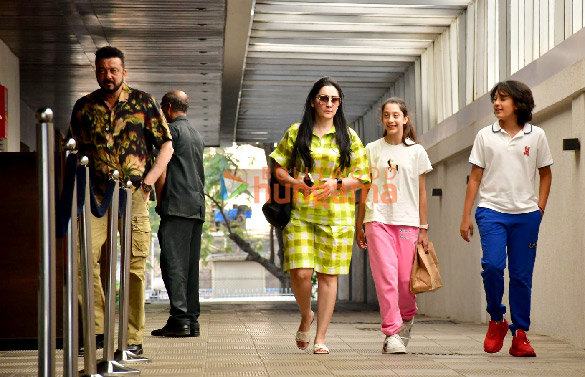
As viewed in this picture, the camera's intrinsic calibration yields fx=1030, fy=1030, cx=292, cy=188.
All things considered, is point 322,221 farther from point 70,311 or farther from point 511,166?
point 70,311

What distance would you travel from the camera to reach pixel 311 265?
657cm

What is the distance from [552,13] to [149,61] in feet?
22.3

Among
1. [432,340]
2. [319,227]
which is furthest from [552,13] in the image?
[319,227]

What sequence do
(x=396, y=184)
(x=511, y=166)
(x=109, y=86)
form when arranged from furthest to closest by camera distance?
1. (x=396, y=184)
2. (x=511, y=166)
3. (x=109, y=86)

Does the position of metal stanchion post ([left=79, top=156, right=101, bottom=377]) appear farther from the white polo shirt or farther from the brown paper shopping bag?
the white polo shirt

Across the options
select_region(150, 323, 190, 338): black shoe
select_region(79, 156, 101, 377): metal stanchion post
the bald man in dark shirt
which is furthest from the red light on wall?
select_region(79, 156, 101, 377): metal stanchion post

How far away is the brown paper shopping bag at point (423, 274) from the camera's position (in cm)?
674

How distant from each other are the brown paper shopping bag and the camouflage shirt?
6.11 feet

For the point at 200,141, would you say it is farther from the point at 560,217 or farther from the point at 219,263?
the point at 219,263

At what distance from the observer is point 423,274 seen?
6820 millimetres

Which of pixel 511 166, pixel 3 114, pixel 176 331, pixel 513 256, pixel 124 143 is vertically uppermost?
pixel 3 114

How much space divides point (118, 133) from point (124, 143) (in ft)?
0.23

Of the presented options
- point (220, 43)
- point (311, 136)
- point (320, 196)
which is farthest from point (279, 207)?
point (220, 43)

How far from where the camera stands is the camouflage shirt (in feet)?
20.1
